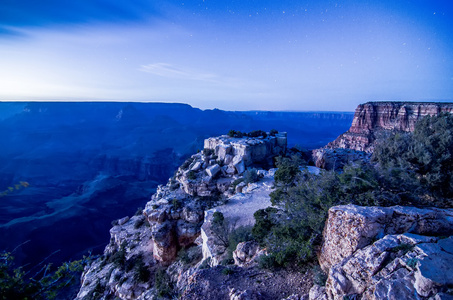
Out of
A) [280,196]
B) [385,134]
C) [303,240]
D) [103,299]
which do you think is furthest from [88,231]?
[385,134]

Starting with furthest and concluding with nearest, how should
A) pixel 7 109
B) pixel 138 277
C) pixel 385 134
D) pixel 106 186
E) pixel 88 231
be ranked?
pixel 7 109 → pixel 106 186 → pixel 88 231 → pixel 138 277 → pixel 385 134

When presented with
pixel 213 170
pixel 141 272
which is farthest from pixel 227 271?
pixel 213 170

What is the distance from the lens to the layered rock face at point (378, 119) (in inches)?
1316

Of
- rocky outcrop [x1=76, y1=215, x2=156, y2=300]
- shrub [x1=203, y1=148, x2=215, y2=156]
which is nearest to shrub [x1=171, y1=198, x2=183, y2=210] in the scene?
rocky outcrop [x1=76, y1=215, x2=156, y2=300]

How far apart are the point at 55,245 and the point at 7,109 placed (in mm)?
87086

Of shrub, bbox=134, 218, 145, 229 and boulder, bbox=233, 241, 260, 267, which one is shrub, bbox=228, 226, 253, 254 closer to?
boulder, bbox=233, 241, 260, 267

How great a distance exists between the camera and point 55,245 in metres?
29.0

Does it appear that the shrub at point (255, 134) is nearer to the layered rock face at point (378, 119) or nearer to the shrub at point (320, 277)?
the shrub at point (320, 277)

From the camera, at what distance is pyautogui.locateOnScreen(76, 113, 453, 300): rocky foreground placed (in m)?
3.48

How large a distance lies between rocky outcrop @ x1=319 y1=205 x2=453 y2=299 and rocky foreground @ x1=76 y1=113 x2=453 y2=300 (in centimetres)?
1

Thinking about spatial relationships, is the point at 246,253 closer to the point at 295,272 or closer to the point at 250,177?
the point at 295,272

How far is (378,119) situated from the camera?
41.7 metres

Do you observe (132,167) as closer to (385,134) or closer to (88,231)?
(88,231)

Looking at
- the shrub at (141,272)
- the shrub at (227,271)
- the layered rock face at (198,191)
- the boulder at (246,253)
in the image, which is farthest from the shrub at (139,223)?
the shrub at (227,271)
